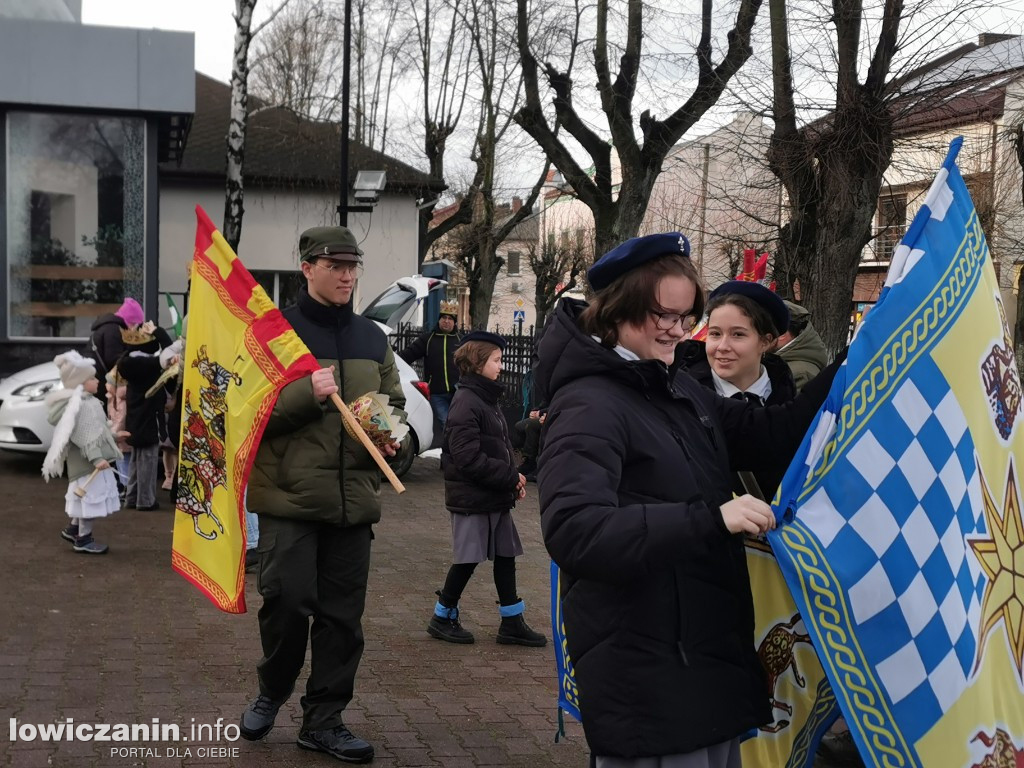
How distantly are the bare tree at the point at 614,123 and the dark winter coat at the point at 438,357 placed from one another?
2921 millimetres

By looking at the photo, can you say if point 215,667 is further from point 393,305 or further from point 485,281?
point 485,281

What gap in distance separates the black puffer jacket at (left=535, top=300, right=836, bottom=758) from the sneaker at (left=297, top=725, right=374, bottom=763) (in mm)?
2203

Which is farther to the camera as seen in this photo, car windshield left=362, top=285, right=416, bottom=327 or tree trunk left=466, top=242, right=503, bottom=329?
tree trunk left=466, top=242, right=503, bottom=329

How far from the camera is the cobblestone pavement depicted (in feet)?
16.5

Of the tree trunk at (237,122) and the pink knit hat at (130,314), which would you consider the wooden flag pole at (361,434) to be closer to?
the pink knit hat at (130,314)

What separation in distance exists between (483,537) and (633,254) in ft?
14.2

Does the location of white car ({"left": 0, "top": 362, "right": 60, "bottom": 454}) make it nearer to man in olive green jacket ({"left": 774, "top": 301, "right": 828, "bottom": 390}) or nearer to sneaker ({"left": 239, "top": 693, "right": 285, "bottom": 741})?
sneaker ({"left": 239, "top": 693, "right": 285, "bottom": 741})

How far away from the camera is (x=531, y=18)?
1830 centimetres

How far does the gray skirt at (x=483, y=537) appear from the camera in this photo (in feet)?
22.9

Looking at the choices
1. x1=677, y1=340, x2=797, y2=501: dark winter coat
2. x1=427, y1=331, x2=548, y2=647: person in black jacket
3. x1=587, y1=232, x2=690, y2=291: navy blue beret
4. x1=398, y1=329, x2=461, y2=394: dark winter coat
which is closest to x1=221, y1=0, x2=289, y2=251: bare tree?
x1=398, y1=329, x2=461, y2=394: dark winter coat

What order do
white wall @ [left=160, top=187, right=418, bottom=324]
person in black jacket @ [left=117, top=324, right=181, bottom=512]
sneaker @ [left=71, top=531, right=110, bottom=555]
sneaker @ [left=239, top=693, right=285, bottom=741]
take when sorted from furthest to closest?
white wall @ [left=160, top=187, right=418, bottom=324], person in black jacket @ [left=117, top=324, right=181, bottom=512], sneaker @ [left=71, top=531, right=110, bottom=555], sneaker @ [left=239, top=693, right=285, bottom=741]

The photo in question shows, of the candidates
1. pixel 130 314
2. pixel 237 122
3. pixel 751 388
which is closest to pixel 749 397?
pixel 751 388

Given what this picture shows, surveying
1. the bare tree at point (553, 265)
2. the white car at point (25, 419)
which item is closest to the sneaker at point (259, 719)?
the white car at point (25, 419)

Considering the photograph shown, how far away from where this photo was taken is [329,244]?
4.86 meters
